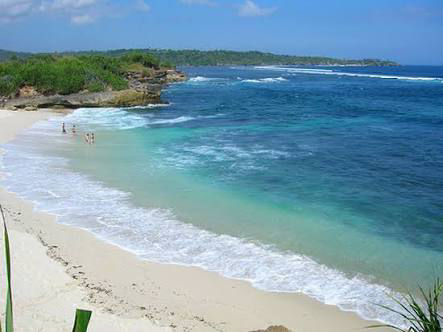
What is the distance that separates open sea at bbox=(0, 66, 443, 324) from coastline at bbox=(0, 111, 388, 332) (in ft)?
1.88

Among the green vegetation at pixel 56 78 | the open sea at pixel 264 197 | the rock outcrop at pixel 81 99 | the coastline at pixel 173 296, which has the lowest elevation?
the coastline at pixel 173 296

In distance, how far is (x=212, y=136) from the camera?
119 feet

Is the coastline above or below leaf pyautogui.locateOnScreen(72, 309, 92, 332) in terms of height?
below

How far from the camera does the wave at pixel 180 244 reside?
1259cm

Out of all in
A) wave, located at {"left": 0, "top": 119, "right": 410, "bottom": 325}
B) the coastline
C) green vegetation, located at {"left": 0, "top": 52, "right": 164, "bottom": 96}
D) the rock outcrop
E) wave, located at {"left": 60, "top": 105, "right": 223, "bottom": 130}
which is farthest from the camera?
green vegetation, located at {"left": 0, "top": 52, "right": 164, "bottom": 96}

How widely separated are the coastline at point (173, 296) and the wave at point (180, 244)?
1.59 feet

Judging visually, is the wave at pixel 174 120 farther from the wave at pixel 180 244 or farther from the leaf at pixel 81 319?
the leaf at pixel 81 319

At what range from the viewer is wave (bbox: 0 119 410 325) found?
41.3 ft

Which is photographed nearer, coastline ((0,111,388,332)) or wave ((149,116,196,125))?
coastline ((0,111,388,332))

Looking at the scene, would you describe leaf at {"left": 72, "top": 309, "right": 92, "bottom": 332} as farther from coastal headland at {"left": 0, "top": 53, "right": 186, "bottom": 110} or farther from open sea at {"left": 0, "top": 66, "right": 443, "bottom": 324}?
coastal headland at {"left": 0, "top": 53, "right": 186, "bottom": 110}

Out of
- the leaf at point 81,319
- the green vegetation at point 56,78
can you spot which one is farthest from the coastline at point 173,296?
the green vegetation at point 56,78

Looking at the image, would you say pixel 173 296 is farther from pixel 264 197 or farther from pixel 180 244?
pixel 264 197

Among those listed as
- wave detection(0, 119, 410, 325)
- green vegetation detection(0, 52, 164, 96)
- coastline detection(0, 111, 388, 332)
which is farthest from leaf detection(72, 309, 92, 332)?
green vegetation detection(0, 52, 164, 96)

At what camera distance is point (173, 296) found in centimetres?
1202
